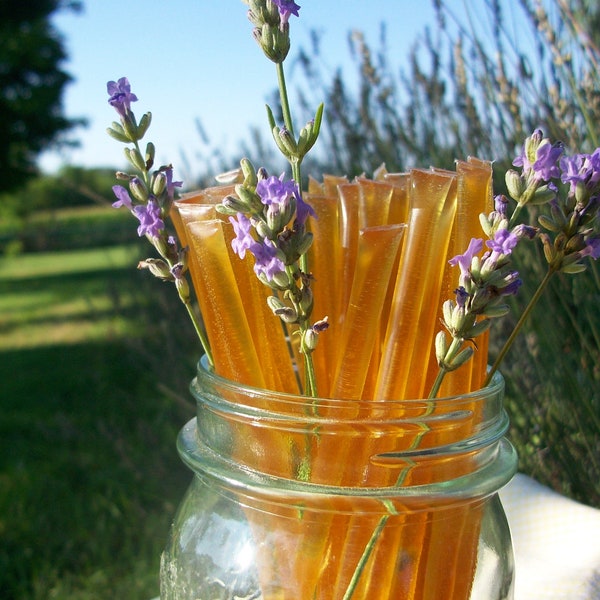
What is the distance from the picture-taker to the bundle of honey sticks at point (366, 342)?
0.43 meters

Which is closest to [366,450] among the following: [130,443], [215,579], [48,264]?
[215,579]

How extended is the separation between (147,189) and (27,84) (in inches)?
282

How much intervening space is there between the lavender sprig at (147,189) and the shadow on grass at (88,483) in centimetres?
111

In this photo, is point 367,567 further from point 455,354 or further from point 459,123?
point 459,123

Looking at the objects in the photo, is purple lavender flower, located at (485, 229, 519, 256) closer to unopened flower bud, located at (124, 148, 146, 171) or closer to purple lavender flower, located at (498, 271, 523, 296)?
purple lavender flower, located at (498, 271, 523, 296)

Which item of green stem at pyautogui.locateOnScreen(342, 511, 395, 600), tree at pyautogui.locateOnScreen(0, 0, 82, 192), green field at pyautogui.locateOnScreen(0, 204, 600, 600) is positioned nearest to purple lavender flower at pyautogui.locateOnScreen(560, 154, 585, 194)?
green stem at pyautogui.locateOnScreen(342, 511, 395, 600)

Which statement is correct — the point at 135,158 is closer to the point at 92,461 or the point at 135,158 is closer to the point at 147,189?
the point at 147,189

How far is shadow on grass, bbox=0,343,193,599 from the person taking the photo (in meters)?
1.55

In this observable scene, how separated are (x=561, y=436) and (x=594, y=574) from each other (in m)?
0.23

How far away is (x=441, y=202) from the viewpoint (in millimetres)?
434

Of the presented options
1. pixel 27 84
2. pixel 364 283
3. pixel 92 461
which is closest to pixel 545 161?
pixel 364 283

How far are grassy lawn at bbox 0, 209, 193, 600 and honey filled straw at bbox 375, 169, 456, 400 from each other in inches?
37.1

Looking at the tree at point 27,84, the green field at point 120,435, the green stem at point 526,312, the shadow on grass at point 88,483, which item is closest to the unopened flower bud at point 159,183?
the green stem at point 526,312

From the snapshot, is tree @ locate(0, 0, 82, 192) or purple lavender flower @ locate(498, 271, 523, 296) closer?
purple lavender flower @ locate(498, 271, 523, 296)
